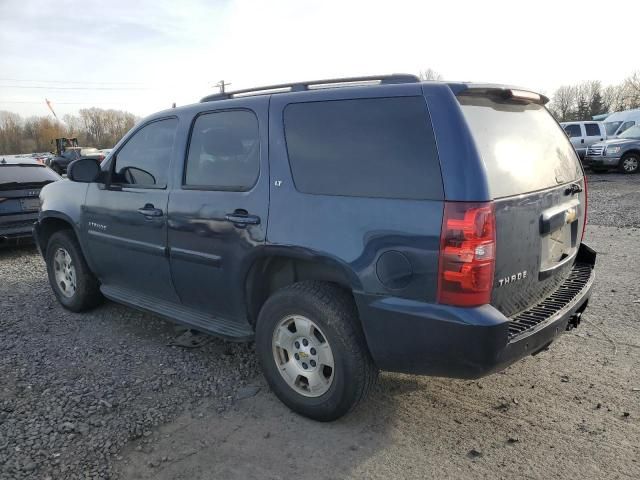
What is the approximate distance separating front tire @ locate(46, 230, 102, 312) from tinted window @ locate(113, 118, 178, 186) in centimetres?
101

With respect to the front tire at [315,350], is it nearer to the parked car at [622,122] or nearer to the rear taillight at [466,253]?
the rear taillight at [466,253]

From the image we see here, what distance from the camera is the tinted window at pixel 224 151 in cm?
319

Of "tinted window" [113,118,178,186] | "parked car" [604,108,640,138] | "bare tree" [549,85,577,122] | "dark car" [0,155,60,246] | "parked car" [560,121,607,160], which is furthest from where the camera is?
"bare tree" [549,85,577,122]

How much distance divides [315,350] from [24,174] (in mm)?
6456

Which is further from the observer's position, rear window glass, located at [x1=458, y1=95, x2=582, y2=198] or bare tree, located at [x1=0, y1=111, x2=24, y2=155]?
bare tree, located at [x1=0, y1=111, x2=24, y2=155]

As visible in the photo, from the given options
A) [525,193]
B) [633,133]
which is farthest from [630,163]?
[525,193]

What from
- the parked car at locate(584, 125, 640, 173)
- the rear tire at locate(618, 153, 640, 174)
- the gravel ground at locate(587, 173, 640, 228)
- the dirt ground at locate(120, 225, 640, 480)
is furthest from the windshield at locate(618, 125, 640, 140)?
the dirt ground at locate(120, 225, 640, 480)

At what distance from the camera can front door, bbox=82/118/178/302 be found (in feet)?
12.3

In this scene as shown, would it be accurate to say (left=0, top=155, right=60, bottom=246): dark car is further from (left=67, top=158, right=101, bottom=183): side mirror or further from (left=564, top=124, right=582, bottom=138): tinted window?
(left=564, top=124, right=582, bottom=138): tinted window

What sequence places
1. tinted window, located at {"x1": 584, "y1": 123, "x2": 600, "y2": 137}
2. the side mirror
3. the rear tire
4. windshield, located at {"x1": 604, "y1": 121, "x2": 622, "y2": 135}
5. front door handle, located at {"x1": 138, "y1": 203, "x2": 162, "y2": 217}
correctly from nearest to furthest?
front door handle, located at {"x1": 138, "y1": 203, "x2": 162, "y2": 217} → the side mirror → the rear tire → tinted window, located at {"x1": 584, "y1": 123, "x2": 600, "y2": 137} → windshield, located at {"x1": 604, "y1": 121, "x2": 622, "y2": 135}

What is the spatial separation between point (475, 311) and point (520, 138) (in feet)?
3.57

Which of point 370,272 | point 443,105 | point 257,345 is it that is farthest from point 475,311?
point 257,345

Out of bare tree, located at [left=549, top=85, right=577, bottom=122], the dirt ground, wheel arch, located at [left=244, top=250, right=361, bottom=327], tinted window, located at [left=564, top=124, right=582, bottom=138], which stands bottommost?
the dirt ground

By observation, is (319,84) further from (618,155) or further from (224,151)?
(618,155)
